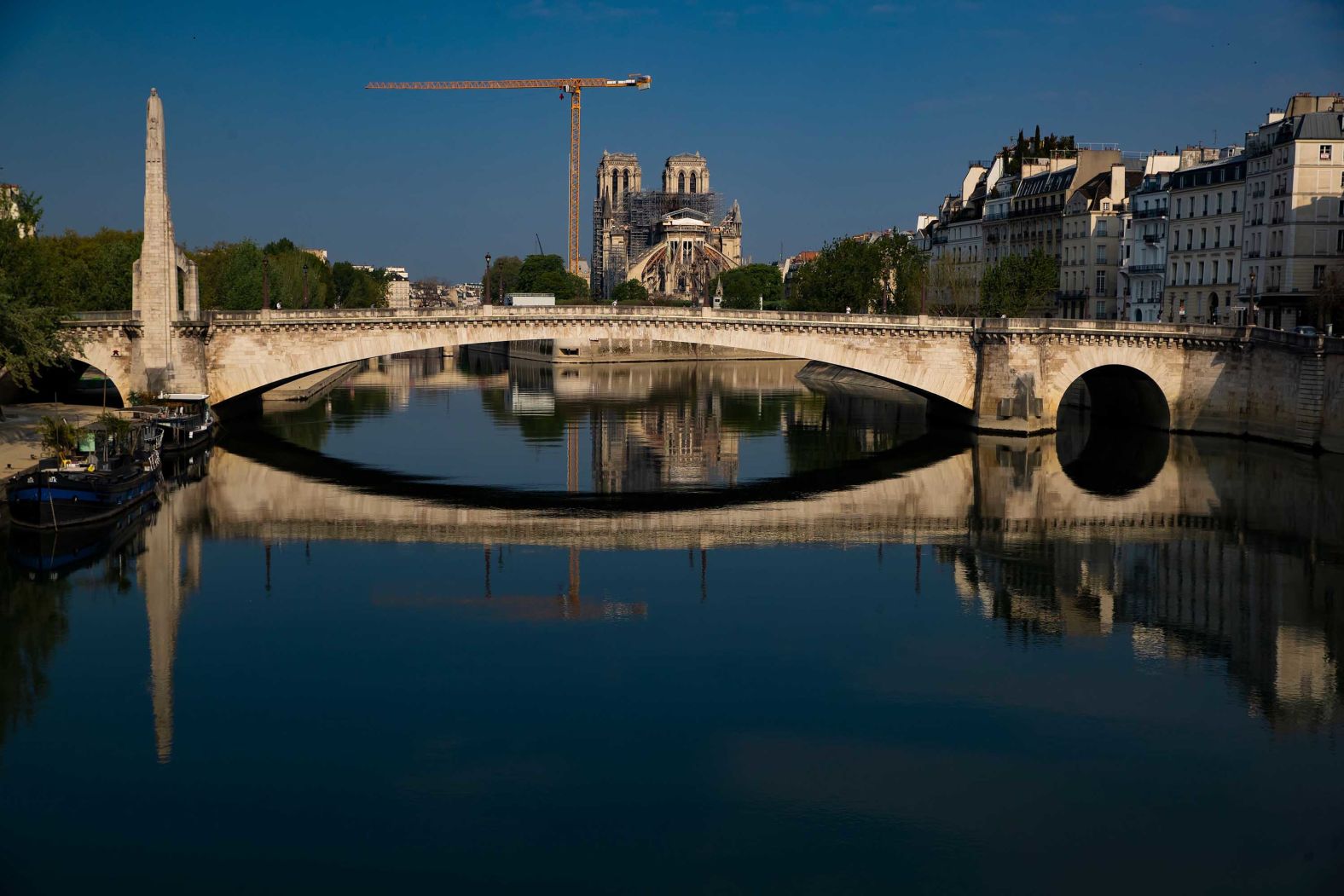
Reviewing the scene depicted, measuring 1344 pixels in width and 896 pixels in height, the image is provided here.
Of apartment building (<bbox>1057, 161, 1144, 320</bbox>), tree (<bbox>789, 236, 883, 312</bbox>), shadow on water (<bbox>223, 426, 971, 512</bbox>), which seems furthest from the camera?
tree (<bbox>789, 236, 883, 312</bbox>)

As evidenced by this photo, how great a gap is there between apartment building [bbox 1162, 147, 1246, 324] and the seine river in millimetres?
23342

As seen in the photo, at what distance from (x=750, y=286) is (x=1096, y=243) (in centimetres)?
7184

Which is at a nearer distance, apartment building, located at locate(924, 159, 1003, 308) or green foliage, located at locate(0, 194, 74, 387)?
green foliage, located at locate(0, 194, 74, 387)

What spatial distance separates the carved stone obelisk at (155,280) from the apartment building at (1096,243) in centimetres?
4853

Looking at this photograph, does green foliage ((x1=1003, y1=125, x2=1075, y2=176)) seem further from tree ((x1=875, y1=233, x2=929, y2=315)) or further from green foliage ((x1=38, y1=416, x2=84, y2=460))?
green foliage ((x1=38, y1=416, x2=84, y2=460))

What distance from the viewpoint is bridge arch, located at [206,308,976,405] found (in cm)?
5709

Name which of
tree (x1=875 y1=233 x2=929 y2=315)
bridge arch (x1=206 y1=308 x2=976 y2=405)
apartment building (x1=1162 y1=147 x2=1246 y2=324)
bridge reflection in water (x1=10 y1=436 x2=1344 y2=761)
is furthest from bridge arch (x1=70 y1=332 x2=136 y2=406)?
tree (x1=875 y1=233 x2=929 y2=315)

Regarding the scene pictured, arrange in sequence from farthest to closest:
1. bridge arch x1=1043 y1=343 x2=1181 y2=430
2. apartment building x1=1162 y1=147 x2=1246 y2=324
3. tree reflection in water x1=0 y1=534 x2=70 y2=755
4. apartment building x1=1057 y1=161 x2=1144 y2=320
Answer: apartment building x1=1057 y1=161 x2=1144 y2=320
apartment building x1=1162 y1=147 x2=1246 y2=324
bridge arch x1=1043 y1=343 x2=1181 y2=430
tree reflection in water x1=0 y1=534 x2=70 y2=755

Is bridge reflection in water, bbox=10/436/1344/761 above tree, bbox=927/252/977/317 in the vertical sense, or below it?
below

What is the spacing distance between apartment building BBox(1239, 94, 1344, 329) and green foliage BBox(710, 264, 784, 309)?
8238 cm

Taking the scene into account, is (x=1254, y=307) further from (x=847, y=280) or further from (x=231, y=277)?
(x=231, y=277)

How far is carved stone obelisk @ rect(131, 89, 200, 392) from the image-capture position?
5544cm

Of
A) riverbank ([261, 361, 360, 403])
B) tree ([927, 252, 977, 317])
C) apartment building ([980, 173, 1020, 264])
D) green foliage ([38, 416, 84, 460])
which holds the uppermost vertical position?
apartment building ([980, 173, 1020, 264])

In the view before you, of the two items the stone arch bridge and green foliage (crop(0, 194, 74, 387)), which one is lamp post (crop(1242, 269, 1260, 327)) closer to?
the stone arch bridge
